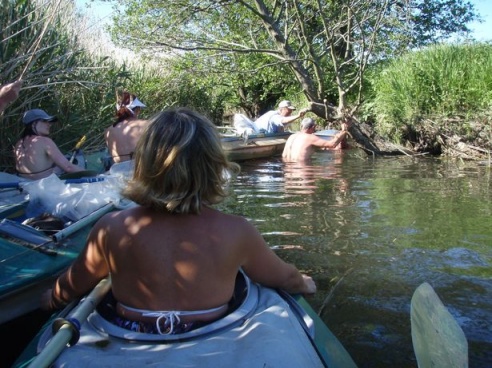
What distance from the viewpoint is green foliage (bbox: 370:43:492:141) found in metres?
12.0

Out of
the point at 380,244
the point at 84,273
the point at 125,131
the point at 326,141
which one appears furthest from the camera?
the point at 326,141

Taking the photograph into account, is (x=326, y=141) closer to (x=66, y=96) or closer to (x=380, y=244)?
(x=66, y=96)

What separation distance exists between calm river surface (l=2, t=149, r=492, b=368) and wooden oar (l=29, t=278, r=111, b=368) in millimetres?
1401

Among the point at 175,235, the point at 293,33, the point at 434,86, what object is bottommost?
the point at 175,235

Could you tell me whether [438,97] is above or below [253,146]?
above

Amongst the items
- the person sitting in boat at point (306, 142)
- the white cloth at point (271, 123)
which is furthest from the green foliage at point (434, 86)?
the person sitting in boat at point (306, 142)

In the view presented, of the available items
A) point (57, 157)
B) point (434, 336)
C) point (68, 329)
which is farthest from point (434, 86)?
point (68, 329)

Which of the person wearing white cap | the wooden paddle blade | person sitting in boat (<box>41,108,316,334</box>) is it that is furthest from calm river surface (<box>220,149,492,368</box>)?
the person wearing white cap

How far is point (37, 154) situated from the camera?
5527 millimetres

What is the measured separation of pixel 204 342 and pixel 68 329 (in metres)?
0.47

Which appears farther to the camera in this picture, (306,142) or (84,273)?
(306,142)

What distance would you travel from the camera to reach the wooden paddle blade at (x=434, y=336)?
75.9 inches

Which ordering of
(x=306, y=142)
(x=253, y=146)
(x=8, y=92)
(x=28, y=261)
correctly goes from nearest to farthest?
(x=28, y=261)
(x=8, y=92)
(x=306, y=142)
(x=253, y=146)

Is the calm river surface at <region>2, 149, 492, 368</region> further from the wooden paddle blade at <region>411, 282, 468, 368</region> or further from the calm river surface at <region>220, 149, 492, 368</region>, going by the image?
the wooden paddle blade at <region>411, 282, 468, 368</region>
